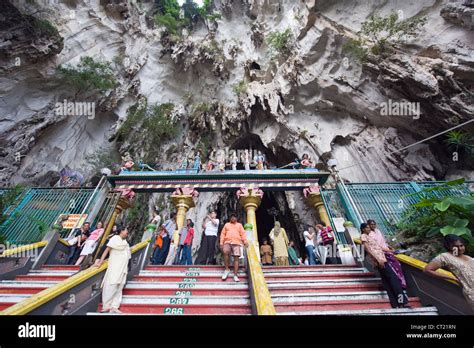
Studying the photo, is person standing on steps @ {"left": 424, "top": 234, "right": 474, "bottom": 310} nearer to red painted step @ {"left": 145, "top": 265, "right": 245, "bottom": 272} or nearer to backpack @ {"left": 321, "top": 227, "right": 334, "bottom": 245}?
red painted step @ {"left": 145, "top": 265, "right": 245, "bottom": 272}

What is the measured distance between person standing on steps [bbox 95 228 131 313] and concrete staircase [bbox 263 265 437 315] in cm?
233

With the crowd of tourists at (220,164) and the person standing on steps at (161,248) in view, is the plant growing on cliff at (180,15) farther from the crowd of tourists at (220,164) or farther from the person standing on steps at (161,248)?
the person standing on steps at (161,248)

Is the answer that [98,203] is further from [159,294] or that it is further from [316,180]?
[316,180]

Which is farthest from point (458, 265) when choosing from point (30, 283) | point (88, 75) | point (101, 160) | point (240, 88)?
point (88, 75)

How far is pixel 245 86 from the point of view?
14344 millimetres

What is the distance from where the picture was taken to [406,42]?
29.7 feet

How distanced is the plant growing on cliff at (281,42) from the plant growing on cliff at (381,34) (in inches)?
139

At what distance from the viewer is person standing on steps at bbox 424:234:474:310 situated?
2209 millimetres

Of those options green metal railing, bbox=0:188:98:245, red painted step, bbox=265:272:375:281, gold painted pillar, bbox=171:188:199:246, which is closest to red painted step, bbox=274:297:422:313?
red painted step, bbox=265:272:375:281

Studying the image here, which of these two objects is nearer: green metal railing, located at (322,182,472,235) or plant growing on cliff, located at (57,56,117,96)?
green metal railing, located at (322,182,472,235)

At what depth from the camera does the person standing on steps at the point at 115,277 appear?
10.3 ft

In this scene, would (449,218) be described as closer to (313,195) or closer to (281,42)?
(313,195)
